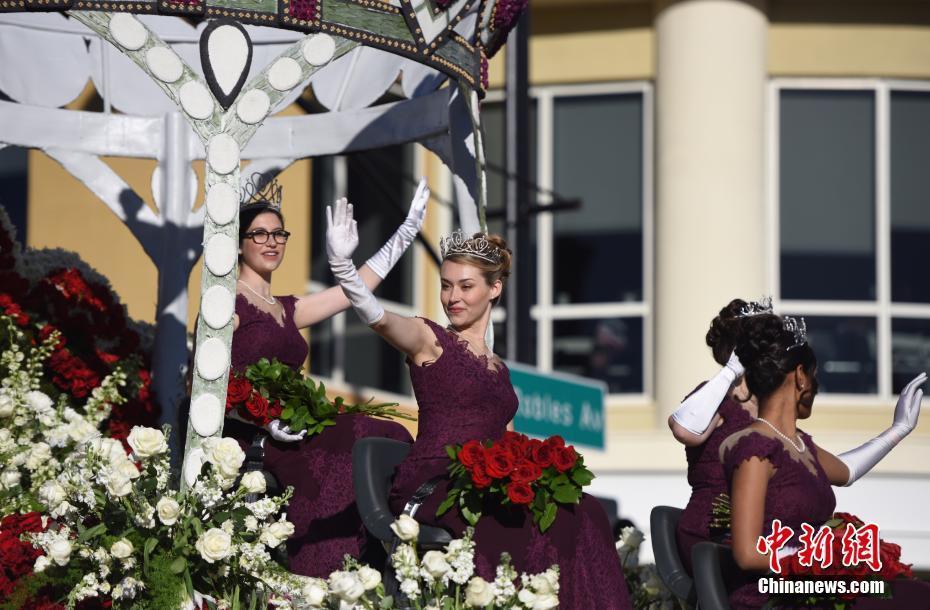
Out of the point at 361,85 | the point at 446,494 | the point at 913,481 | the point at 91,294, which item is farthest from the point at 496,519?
the point at 913,481

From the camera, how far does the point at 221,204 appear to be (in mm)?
6355

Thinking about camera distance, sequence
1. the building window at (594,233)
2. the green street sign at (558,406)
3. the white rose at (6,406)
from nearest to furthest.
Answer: the white rose at (6,406)
the green street sign at (558,406)
the building window at (594,233)

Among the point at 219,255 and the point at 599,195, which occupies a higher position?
the point at 599,195

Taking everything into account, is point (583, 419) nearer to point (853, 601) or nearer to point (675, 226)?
point (675, 226)

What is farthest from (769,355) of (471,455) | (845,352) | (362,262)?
(845,352)

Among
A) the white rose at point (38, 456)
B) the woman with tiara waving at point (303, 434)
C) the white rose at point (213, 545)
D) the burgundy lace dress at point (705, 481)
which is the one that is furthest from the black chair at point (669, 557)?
the white rose at point (38, 456)

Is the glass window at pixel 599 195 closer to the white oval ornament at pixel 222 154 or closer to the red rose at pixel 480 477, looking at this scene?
the white oval ornament at pixel 222 154

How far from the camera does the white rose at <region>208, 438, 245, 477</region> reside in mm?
5867

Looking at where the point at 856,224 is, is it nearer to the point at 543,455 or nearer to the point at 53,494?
the point at 543,455

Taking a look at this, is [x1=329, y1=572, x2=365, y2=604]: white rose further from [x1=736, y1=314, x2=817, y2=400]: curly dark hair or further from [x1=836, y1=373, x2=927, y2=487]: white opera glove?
[x1=836, y1=373, x2=927, y2=487]: white opera glove

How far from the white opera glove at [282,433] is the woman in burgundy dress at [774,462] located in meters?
1.89

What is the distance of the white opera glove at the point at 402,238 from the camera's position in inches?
264

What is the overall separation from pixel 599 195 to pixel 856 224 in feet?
8.37

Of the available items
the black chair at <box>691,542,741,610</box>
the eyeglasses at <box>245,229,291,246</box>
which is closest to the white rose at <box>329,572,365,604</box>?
the black chair at <box>691,542,741,610</box>
